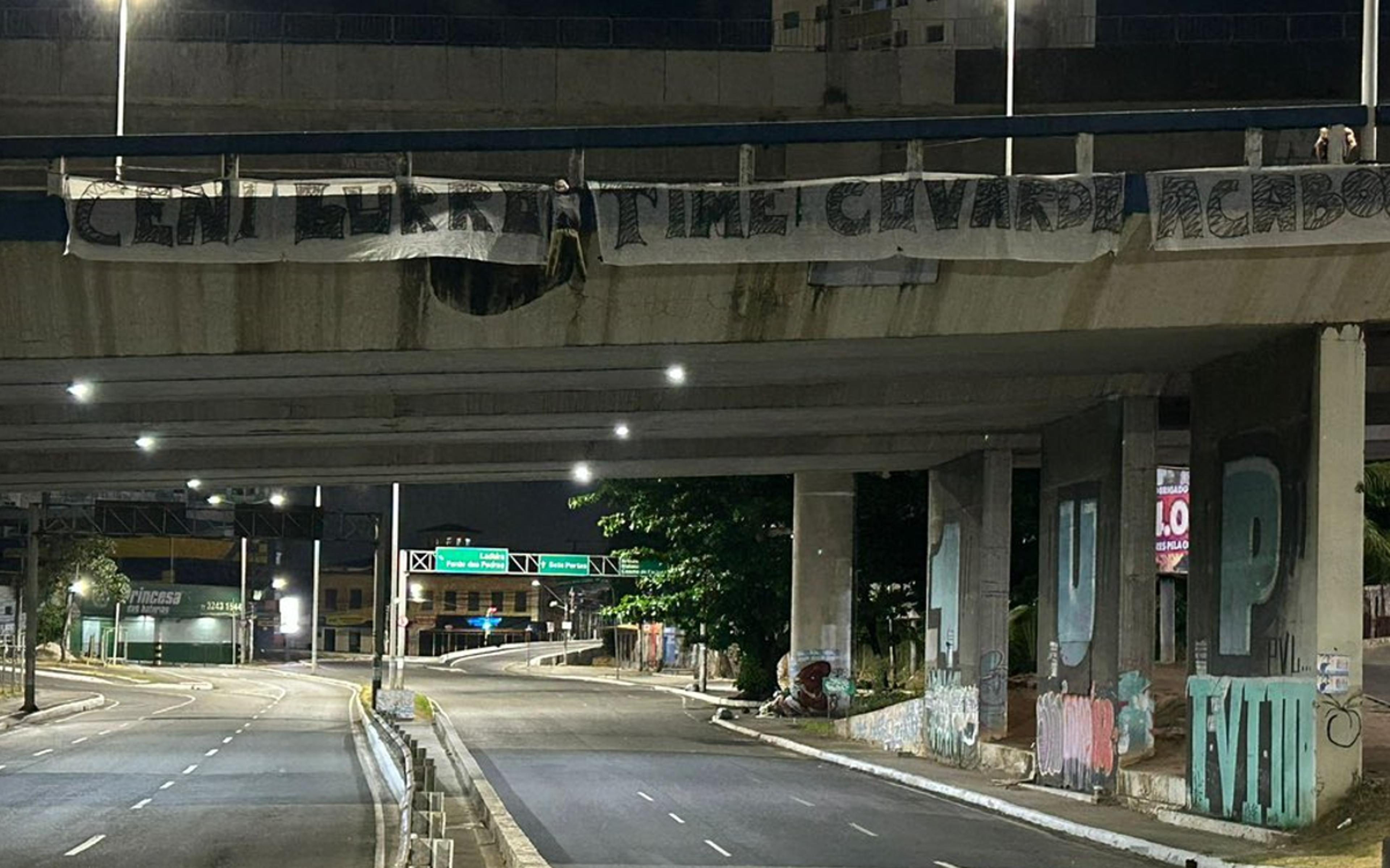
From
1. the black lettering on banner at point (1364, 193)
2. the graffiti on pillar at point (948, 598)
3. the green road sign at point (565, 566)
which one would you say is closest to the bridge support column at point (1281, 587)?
the black lettering on banner at point (1364, 193)

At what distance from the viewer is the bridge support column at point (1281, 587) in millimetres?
21375

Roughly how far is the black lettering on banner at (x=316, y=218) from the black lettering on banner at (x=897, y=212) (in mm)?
5738

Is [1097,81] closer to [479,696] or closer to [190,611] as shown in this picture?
[479,696]

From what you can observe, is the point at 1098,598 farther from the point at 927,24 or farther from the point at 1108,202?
the point at 927,24

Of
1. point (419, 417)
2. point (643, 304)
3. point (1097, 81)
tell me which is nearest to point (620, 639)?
point (1097, 81)

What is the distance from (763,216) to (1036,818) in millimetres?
11449

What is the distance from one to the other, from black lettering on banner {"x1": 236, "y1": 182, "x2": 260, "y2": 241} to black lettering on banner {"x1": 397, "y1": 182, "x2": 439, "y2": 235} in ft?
4.92

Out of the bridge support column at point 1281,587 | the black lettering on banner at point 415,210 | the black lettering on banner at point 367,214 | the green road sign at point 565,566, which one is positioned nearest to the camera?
the black lettering on banner at point 367,214

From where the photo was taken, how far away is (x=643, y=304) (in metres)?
20.9

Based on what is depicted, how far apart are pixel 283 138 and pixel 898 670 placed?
46.1m

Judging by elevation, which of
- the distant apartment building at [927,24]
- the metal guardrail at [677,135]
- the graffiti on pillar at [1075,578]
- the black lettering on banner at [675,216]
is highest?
the distant apartment building at [927,24]

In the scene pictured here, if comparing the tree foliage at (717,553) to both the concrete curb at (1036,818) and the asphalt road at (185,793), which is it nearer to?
the asphalt road at (185,793)

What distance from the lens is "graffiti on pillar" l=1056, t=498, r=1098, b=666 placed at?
30.5 metres

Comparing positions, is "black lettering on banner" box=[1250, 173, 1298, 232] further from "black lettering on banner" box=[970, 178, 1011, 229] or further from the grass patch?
the grass patch
